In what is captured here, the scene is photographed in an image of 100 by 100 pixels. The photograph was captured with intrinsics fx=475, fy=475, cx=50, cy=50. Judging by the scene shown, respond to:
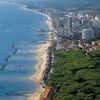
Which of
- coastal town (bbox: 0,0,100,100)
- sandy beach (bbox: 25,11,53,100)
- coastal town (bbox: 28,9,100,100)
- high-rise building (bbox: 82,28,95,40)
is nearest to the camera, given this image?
coastal town (bbox: 0,0,100,100)

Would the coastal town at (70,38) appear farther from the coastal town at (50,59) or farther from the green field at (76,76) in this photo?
the green field at (76,76)

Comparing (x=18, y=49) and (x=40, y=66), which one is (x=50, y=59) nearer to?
(x=40, y=66)

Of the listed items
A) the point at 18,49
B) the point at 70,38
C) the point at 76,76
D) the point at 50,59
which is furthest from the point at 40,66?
the point at 70,38

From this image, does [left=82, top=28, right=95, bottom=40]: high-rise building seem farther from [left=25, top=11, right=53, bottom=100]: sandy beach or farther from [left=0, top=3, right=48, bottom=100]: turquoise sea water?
[left=0, top=3, right=48, bottom=100]: turquoise sea water

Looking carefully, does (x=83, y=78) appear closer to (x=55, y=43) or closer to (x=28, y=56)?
(x=28, y=56)

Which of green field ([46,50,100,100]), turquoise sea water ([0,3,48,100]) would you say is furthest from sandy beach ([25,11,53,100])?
green field ([46,50,100,100])

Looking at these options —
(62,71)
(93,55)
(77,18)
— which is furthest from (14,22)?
(62,71)
